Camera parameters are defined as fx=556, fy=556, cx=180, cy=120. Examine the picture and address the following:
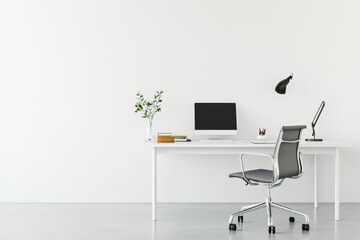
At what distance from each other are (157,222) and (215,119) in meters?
1.48

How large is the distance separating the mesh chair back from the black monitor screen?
1.18m

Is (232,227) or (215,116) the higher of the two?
(215,116)

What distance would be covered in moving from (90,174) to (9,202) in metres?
1.01

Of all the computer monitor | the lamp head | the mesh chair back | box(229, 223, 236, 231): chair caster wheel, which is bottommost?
box(229, 223, 236, 231): chair caster wheel

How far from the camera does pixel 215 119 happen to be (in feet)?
20.8

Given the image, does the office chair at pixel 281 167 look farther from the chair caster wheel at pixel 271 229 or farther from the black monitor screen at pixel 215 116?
the black monitor screen at pixel 215 116

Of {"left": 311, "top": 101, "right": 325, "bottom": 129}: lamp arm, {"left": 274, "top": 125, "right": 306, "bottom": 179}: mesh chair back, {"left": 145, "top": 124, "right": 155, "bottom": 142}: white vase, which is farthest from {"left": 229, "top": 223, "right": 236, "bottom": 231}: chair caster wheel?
{"left": 311, "top": 101, "right": 325, "bottom": 129}: lamp arm

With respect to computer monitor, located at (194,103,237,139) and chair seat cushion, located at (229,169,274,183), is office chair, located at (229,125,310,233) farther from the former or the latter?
computer monitor, located at (194,103,237,139)

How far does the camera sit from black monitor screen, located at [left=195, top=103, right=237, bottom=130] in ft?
20.7

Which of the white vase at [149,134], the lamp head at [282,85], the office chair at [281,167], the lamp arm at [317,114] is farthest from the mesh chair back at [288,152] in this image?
the white vase at [149,134]

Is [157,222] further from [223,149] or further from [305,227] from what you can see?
[305,227]

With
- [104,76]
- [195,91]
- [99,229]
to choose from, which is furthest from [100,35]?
[99,229]

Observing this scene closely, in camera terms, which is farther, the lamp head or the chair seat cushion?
the lamp head

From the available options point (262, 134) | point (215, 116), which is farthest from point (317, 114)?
point (215, 116)
